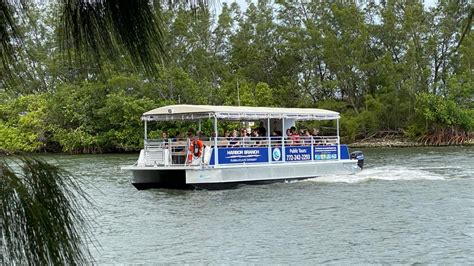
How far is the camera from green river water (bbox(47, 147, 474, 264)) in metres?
10.7

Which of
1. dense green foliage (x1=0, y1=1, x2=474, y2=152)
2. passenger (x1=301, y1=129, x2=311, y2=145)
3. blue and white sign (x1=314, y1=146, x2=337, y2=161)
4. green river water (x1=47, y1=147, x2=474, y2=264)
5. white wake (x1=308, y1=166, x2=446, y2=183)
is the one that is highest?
dense green foliage (x1=0, y1=1, x2=474, y2=152)

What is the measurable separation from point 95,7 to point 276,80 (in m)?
59.0

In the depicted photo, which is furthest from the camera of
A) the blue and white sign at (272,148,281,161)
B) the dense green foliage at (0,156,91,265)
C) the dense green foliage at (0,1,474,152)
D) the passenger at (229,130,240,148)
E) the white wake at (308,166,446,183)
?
the dense green foliage at (0,1,474,152)

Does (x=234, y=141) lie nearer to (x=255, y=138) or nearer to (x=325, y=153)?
(x=255, y=138)

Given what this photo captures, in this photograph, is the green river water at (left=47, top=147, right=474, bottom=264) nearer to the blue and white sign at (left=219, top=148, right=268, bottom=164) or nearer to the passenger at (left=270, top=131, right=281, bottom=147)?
the blue and white sign at (left=219, top=148, right=268, bottom=164)

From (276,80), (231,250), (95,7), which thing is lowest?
(231,250)

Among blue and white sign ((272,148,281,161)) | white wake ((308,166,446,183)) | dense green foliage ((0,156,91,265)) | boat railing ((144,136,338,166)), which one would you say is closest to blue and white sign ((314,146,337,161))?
white wake ((308,166,446,183))

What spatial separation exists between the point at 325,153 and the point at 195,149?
5853 millimetres

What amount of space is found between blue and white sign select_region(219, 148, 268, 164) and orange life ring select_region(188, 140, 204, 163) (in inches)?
27.0

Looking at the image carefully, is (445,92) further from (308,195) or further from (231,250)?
(231,250)

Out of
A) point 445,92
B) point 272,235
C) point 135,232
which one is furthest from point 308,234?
point 445,92

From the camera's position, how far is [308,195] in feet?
60.0

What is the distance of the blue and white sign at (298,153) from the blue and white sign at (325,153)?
0.36 metres

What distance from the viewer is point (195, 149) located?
19.6 meters
